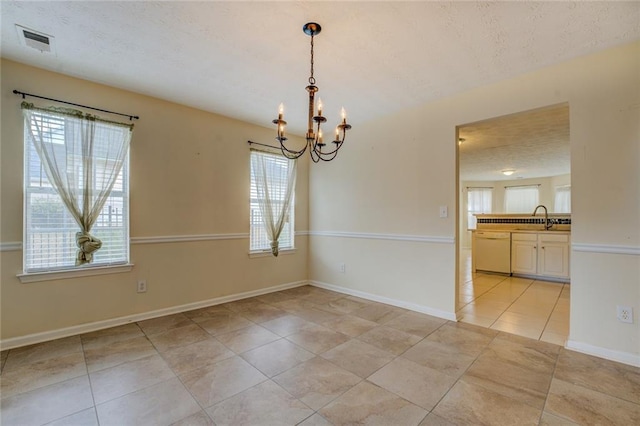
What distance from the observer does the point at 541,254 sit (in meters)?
5.21

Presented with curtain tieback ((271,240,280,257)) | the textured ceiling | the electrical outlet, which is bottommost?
the electrical outlet

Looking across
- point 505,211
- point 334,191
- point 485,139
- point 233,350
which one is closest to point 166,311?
point 233,350

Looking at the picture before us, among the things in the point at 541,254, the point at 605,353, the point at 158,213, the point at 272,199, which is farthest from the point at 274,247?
the point at 541,254

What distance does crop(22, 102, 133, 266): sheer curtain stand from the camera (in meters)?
2.59

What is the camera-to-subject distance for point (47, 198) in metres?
2.63

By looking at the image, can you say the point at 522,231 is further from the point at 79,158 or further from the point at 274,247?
the point at 79,158

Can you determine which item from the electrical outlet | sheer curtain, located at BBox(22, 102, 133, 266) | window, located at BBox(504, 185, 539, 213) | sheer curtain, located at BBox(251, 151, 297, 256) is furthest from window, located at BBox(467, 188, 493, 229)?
sheer curtain, located at BBox(22, 102, 133, 266)

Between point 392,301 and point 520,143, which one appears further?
point 520,143

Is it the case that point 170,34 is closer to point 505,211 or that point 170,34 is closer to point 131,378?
point 131,378

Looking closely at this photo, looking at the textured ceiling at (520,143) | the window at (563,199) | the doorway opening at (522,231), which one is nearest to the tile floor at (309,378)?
the doorway opening at (522,231)

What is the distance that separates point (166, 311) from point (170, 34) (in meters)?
2.85

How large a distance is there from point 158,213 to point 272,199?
155 centimetres

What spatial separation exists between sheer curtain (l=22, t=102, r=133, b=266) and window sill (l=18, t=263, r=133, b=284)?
5.1 inches

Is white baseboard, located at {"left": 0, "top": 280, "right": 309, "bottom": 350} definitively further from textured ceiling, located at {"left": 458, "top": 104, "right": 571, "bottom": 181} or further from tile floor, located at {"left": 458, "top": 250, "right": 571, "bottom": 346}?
textured ceiling, located at {"left": 458, "top": 104, "right": 571, "bottom": 181}
